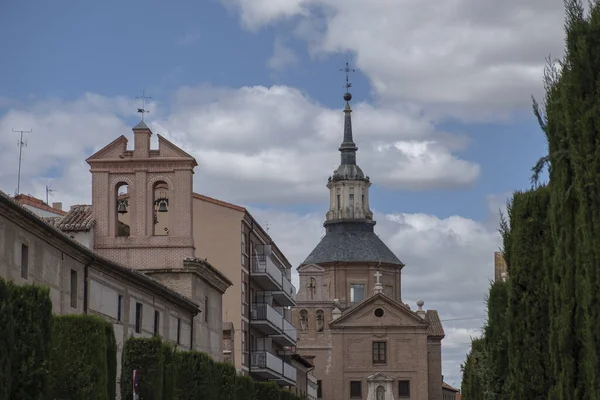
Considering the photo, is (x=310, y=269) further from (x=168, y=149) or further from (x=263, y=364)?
(x=168, y=149)

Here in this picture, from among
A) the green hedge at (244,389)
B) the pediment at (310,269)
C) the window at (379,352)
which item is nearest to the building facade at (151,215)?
the green hedge at (244,389)

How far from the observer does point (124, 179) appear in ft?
159

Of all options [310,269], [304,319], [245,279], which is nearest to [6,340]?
[245,279]

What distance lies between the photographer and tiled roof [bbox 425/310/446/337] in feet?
418

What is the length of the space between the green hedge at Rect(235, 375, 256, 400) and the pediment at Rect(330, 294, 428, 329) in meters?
74.2

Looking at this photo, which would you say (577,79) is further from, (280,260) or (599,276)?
(280,260)

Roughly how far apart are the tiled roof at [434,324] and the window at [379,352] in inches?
313

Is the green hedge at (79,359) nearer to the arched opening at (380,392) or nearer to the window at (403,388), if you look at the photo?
the arched opening at (380,392)

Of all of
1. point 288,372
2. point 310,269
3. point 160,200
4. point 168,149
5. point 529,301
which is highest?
point 310,269

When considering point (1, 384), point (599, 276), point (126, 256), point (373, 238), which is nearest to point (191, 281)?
point (126, 256)

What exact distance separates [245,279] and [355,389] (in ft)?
194

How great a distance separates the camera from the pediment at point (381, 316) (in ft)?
389

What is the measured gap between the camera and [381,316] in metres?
119

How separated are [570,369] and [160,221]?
38152mm
